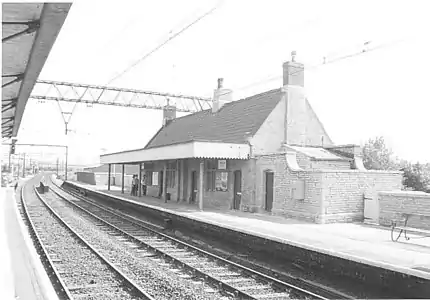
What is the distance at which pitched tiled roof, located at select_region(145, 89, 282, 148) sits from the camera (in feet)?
71.4

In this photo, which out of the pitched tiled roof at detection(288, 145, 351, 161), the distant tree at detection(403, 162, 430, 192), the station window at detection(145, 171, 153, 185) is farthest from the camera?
the station window at detection(145, 171, 153, 185)

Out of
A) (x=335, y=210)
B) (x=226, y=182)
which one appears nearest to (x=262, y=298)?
(x=335, y=210)

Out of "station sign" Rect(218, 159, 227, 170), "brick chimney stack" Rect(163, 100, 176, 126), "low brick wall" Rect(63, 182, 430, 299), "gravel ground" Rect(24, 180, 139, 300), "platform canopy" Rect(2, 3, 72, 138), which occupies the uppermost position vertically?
"brick chimney stack" Rect(163, 100, 176, 126)

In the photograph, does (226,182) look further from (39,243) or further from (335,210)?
(39,243)

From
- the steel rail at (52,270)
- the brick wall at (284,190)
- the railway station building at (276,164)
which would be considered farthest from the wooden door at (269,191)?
the steel rail at (52,270)

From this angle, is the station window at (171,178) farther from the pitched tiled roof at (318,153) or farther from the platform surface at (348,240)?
the platform surface at (348,240)

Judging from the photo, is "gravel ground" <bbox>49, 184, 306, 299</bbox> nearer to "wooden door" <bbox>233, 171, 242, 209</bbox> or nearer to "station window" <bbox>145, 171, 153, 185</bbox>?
"wooden door" <bbox>233, 171, 242, 209</bbox>

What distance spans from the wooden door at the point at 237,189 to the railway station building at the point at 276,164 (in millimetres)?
47

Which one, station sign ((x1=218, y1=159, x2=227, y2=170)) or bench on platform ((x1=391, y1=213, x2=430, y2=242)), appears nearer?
bench on platform ((x1=391, y1=213, x2=430, y2=242))

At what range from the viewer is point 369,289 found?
8.43 m

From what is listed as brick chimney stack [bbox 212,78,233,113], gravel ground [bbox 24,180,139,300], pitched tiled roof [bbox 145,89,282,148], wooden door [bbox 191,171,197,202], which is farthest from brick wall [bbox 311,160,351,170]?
brick chimney stack [bbox 212,78,233,113]

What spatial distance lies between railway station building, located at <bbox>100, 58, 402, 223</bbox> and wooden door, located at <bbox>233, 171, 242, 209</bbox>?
0.05 m

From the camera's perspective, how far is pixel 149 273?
9.58 meters

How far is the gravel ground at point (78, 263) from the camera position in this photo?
337 inches
